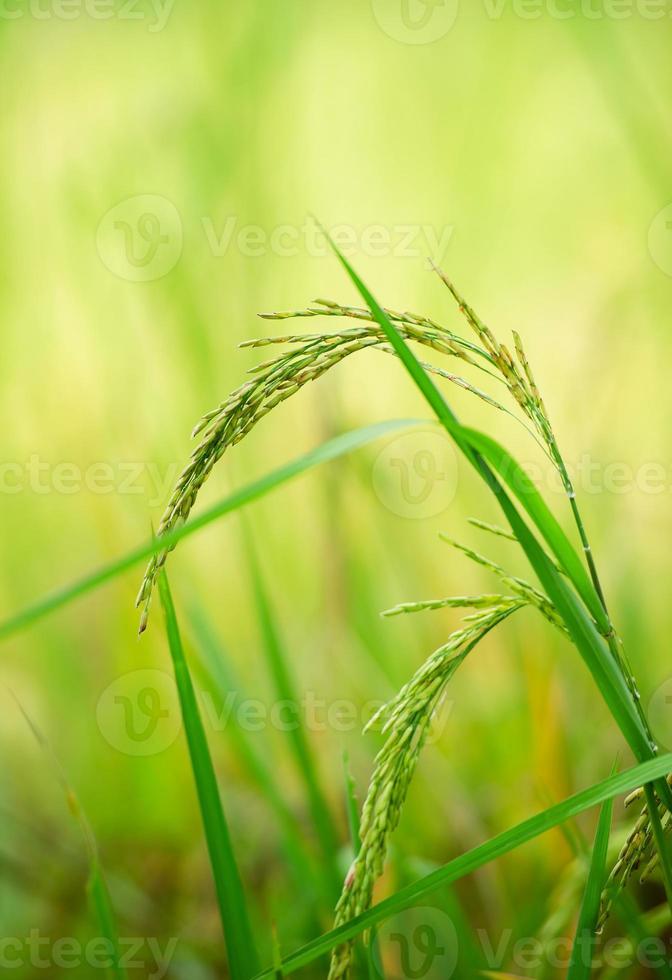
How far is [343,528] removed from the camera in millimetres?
1377

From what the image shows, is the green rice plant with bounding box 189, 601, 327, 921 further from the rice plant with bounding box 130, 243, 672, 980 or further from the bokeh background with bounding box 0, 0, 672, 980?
the rice plant with bounding box 130, 243, 672, 980

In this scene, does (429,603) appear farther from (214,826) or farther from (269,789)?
(269,789)

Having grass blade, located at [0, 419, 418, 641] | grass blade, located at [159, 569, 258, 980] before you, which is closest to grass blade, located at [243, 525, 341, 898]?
grass blade, located at [159, 569, 258, 980]

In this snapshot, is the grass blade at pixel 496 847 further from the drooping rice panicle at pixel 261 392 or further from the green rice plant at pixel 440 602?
the drooping rice panicle at pixel 261 392

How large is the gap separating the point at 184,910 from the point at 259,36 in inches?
57.8

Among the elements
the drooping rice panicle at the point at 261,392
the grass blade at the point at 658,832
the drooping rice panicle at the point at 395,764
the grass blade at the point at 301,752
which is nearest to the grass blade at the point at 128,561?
the drooping rice panicle at the point at 261,392

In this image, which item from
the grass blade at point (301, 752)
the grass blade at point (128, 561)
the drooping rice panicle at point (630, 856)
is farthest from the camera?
the grass blade at point (301, 752)

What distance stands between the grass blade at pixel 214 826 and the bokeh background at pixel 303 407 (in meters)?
0.30

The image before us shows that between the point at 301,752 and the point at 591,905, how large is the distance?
1.25ft

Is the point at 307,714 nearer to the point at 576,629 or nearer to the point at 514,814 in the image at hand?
the point at 514,814

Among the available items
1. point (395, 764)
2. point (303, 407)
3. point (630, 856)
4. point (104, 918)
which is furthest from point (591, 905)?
point (303, 407)

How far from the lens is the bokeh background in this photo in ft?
3.70

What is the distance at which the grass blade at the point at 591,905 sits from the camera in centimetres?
49

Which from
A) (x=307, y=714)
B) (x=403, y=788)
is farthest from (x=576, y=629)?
(x=307, y=714)
